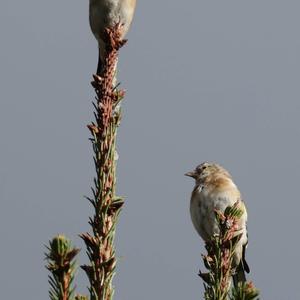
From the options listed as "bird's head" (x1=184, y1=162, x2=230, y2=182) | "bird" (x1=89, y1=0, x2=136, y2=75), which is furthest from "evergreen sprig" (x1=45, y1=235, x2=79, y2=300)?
"bird's head" (x1=184, y1=162, x2=230, y2=182)

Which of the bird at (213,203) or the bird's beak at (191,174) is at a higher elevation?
the bird's beak at (191,174)

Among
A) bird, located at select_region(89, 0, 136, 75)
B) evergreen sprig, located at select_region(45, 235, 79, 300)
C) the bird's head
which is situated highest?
the bird's head

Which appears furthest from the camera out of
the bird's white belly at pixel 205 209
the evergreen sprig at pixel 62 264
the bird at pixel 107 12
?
the bird's white belly at pixel 205 209

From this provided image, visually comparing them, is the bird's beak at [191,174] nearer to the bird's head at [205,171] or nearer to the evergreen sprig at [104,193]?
the bird's head at [205,171]

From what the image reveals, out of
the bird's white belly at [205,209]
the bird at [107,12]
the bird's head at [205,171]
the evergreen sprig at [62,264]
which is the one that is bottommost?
the evergreen sprig at [62,264]

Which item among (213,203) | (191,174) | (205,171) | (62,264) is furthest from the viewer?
(191,174)

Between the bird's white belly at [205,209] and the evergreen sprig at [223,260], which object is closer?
the evergreen sprig at [223,260]

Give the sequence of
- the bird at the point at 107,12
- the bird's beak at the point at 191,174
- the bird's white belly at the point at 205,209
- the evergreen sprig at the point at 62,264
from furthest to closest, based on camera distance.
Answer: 1. the bird's beak at the point at 191,174
2. the bird's white belly at the point at 205,209
3. the bird at the point at 107,12
4. the evergreen sprig at the point at 62,264

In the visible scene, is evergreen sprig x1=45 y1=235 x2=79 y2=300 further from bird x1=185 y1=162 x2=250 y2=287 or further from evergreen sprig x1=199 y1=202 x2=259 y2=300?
bird x1=185 y1=162 x2=250 y2=287

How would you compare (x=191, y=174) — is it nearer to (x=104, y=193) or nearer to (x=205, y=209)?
(x=205, y=209)

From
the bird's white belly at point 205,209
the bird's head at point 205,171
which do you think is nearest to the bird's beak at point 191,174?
the bird's head at point 205,171

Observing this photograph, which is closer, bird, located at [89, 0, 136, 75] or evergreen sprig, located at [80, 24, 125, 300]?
evergreen sprig, located at [80, 24, 125, 300]

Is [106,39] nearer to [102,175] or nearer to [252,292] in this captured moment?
[102,175]

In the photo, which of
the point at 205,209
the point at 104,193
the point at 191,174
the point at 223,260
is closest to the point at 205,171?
the point at 191,174
